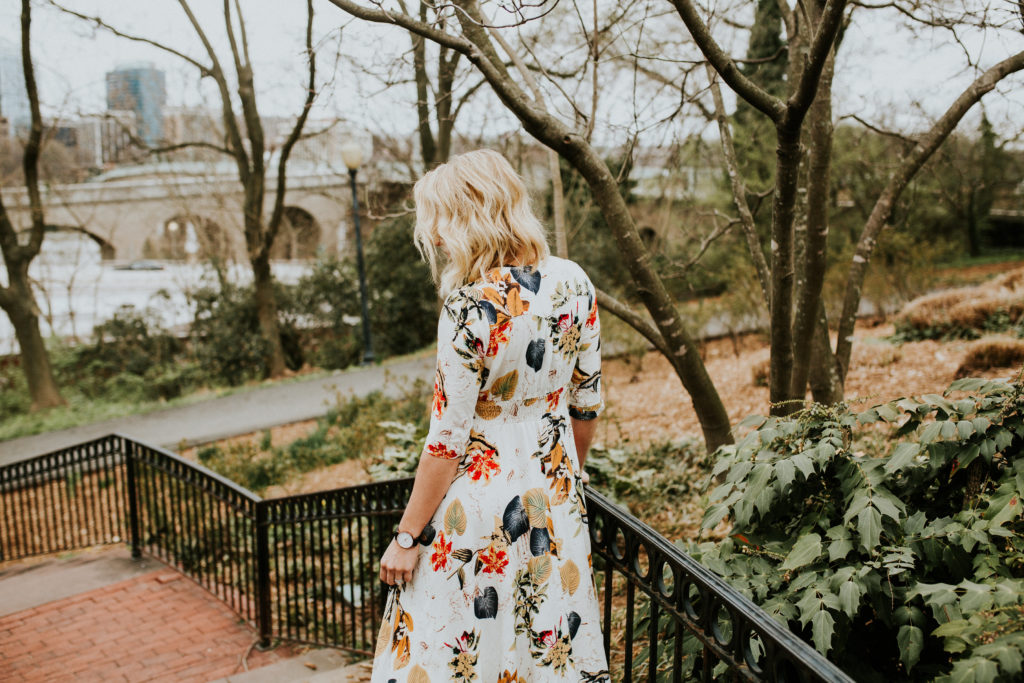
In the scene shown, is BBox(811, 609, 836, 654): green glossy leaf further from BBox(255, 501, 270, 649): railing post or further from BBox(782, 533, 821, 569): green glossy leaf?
BBox(255, 501, 270, 649): railing post

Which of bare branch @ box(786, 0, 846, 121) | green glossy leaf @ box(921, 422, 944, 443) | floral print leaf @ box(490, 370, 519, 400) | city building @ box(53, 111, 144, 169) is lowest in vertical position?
green glossy leaf @ box(921, 422, 944, 443)

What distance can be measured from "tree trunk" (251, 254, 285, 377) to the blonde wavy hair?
1451 cm

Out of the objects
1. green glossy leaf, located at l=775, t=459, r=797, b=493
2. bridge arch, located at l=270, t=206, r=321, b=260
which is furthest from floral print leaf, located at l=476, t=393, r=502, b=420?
bridge arch, located at l=270, t=206, r=321, b=260

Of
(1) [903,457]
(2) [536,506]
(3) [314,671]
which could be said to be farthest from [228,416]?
(1) [903,457]

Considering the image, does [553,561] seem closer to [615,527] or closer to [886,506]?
[615,527]

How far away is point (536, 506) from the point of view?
6.63 feet

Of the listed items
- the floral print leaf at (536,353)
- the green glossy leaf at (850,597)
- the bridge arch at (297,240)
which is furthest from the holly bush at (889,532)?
the bridge arch at (297,240)

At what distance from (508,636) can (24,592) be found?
18.6 feet

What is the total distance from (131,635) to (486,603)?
4.10 meters

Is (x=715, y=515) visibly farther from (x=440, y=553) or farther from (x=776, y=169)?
(x=776, y=169)

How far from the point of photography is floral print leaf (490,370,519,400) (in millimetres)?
1933

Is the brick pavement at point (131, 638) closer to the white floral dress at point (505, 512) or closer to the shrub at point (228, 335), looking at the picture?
the white floral dress at point (505, 512)

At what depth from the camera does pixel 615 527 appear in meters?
2.23

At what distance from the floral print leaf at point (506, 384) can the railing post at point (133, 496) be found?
4.98 metres
